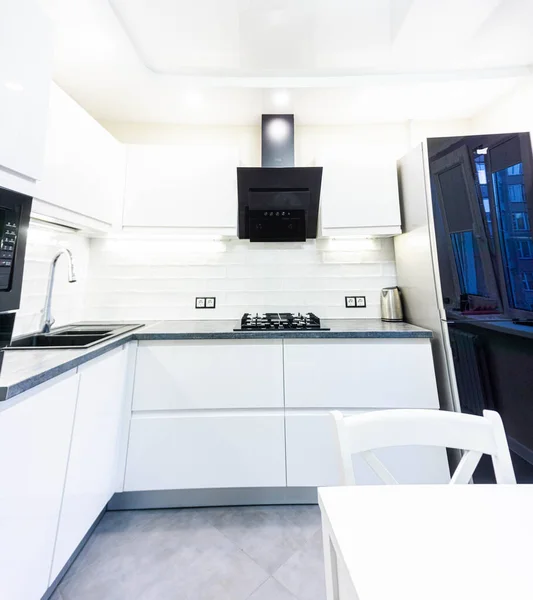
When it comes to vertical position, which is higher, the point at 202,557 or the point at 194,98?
the point at 194,98

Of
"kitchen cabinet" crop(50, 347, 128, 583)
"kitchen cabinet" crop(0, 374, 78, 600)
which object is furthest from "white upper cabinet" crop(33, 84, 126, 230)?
"kitchen cabinet" crop(0, 374, 78, 600)

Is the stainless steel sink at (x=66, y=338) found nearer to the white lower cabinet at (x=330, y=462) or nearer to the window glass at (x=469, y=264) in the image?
the white lower cabinet at (x=330, y=462)

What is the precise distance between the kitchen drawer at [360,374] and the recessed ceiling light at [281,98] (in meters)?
1.76

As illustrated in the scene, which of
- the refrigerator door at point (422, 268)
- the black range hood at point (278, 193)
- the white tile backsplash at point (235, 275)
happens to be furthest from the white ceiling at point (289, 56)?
the white tile backsplash at point (235, 275)

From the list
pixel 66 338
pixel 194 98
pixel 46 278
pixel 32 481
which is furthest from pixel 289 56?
pixel 32 481

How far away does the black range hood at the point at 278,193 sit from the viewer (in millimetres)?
1728

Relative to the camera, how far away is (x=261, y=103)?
189cm

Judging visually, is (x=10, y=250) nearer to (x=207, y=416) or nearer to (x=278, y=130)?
(x=207, y=416)

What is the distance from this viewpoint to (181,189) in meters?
1.77

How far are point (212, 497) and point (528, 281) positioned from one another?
2.12 meters

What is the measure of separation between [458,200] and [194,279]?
1.85 metres

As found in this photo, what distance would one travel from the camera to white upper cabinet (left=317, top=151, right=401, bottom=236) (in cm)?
179

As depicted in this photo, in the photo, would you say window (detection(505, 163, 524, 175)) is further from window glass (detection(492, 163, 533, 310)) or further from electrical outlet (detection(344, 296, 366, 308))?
electrical outlet (detection(344, 296, 366, 308))

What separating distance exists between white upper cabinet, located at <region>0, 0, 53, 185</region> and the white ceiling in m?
0.48
